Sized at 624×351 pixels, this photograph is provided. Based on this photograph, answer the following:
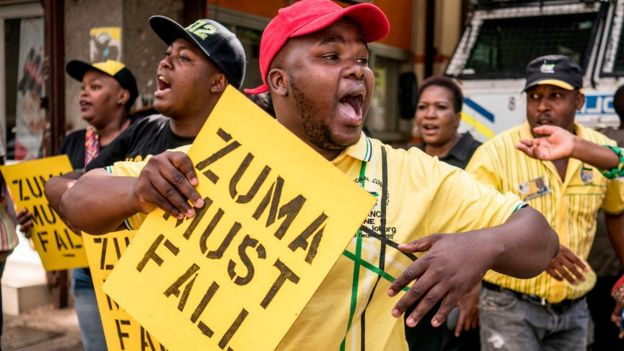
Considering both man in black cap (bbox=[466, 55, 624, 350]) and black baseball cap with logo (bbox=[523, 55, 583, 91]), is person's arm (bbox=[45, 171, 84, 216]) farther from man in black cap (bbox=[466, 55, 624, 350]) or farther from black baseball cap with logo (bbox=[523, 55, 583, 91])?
black baseball cap with logo (bbox=[523, 55, 583, 91])

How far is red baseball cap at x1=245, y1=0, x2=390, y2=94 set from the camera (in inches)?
63.6

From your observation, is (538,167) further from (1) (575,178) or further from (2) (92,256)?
(2) (92,256)

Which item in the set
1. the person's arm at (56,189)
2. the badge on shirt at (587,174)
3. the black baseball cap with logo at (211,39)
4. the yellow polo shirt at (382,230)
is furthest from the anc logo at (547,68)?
the person's arm at (56,189)

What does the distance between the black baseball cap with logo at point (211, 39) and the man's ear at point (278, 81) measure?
0.87m

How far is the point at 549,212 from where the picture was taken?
311cm

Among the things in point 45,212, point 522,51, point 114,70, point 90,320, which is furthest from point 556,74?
point 522,51

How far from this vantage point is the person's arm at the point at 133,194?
4.85ft

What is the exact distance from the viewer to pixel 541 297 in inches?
121

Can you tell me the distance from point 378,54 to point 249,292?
9.16 metres

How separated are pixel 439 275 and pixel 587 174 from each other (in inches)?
82.3

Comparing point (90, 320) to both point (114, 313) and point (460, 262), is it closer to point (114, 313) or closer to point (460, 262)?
point (114, 313)

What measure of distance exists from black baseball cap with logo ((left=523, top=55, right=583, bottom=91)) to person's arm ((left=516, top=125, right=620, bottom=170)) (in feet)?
2.07

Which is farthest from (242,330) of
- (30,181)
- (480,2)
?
(480,2)

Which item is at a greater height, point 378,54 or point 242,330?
point 378,54
